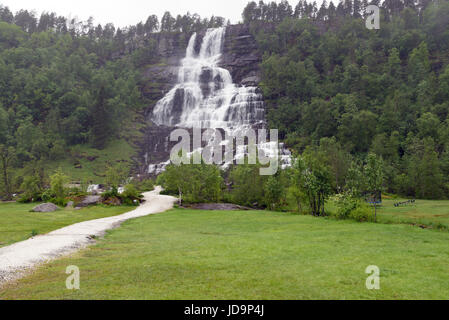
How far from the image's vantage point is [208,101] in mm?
106062

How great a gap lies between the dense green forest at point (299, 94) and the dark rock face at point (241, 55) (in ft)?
16.7

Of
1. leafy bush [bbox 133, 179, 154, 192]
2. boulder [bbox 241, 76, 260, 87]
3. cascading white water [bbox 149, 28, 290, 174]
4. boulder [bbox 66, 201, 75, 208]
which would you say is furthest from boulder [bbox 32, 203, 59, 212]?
boulder [bbox 241, 76, 260, 87]

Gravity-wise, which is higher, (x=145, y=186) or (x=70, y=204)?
(x=70, y=204)

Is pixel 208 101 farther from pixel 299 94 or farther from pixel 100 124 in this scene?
pixel 100 124

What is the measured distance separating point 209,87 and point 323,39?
170 ft

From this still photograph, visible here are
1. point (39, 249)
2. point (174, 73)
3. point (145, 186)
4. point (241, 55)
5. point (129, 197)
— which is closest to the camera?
point (39, 249)

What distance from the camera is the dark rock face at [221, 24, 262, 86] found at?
124 metres

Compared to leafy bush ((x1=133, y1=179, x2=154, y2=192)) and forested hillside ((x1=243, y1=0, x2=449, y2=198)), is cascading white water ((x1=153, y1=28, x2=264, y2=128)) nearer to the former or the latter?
forested hillside ((x1=243, y1=0, x2=449, y2=198))

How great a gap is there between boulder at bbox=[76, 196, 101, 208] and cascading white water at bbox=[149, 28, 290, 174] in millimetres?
36153

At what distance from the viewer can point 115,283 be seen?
975cm

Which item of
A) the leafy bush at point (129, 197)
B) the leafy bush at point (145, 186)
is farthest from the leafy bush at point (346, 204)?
the leafy bush at point (145, 186)

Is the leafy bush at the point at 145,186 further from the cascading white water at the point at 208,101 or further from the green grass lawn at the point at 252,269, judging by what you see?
the green grass lawn at the point at 252,269

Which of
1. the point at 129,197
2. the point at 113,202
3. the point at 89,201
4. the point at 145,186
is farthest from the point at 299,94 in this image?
the point at 89,201

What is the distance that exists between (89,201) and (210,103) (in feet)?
222
